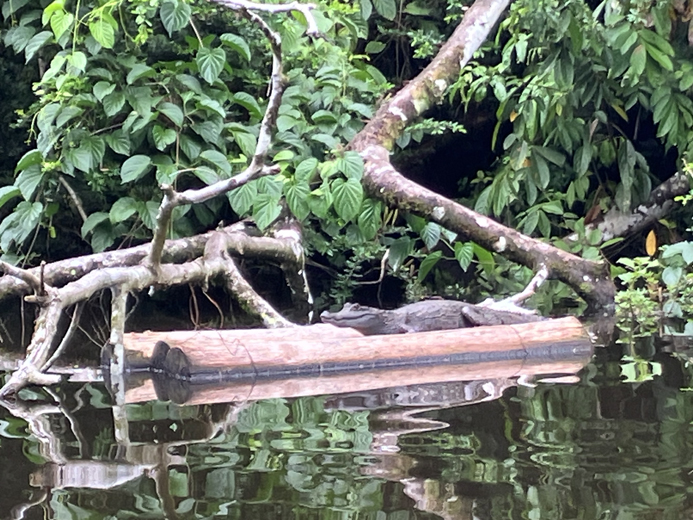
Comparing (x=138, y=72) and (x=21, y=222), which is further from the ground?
(x=138, y=72)

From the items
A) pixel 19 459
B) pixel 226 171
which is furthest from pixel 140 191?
pixel 19 459

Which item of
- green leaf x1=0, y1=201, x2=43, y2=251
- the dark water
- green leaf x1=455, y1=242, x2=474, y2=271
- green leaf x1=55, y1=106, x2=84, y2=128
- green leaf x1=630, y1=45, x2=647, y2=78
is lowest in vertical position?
the dark water

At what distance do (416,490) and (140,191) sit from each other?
4.08 m

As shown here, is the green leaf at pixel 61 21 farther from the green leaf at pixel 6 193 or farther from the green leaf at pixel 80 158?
the green leaf at pixel 6 193

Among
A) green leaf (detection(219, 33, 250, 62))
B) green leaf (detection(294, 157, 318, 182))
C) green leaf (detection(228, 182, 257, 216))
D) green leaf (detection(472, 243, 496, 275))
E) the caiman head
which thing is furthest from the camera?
green leaf (detection(472, 243, 496, 275))

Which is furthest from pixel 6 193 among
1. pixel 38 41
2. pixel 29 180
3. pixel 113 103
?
pixel 38 41

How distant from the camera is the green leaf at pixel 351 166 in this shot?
5.50 m

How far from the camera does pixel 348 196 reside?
5.43 m

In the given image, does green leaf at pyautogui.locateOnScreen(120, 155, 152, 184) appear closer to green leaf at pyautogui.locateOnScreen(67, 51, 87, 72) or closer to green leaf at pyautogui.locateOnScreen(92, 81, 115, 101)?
green leaf at pyautogui.locateOnScreen(92, 81, 115, 101)

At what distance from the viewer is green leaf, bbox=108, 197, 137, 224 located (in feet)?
18.3

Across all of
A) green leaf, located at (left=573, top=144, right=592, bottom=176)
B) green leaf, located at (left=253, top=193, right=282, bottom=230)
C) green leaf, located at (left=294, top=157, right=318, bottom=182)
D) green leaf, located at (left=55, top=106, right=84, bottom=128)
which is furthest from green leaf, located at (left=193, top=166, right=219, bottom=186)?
green leaf, located at (left=573, top=144, right=592, bottom=176)

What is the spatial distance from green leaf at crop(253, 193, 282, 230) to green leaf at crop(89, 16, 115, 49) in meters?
1.31

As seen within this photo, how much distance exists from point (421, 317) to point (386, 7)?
3756 mm

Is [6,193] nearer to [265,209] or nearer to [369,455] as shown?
[265,209]
